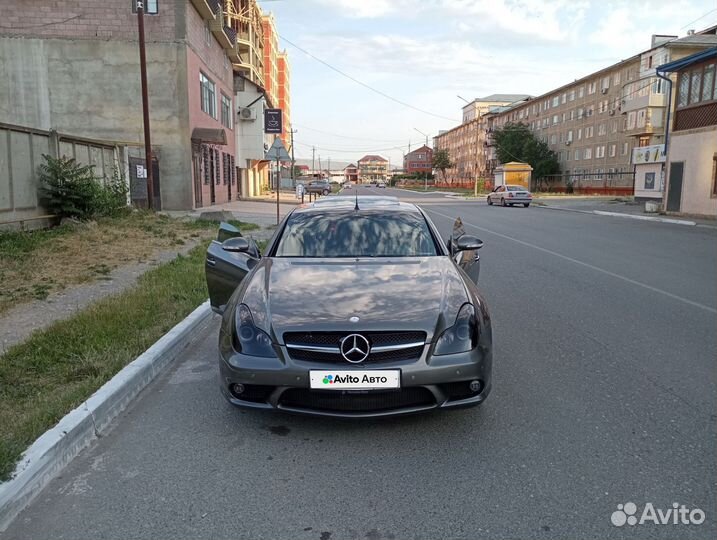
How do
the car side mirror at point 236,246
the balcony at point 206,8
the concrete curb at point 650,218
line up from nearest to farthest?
the car side mirror at point 236,246 → the concrete curb at point 650,218 → the balcony at point 206,8

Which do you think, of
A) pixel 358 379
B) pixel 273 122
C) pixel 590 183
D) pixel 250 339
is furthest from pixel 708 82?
pixel 590 183

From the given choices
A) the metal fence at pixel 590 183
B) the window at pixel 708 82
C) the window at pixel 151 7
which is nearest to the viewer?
the window at pixel 708 82

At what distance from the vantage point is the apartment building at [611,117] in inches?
1976

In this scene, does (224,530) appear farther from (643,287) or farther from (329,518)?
(643,287)

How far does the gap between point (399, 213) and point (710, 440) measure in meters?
3.16

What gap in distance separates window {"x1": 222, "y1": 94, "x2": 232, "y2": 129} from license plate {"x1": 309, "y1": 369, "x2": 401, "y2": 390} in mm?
33377

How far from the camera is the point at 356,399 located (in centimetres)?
341

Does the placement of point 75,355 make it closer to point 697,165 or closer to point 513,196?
point 697,165

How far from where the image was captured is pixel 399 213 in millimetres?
5508

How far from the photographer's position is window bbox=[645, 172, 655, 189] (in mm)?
36125

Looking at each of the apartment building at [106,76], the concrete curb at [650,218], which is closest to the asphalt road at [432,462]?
the concrete curb at [650,218]

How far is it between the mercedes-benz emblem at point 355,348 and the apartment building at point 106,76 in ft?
67.7

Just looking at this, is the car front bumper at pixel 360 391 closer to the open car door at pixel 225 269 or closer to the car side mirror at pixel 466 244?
the car side mirror at pixel 466 244

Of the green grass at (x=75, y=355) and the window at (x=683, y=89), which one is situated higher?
the window at (x=683, y=89)
